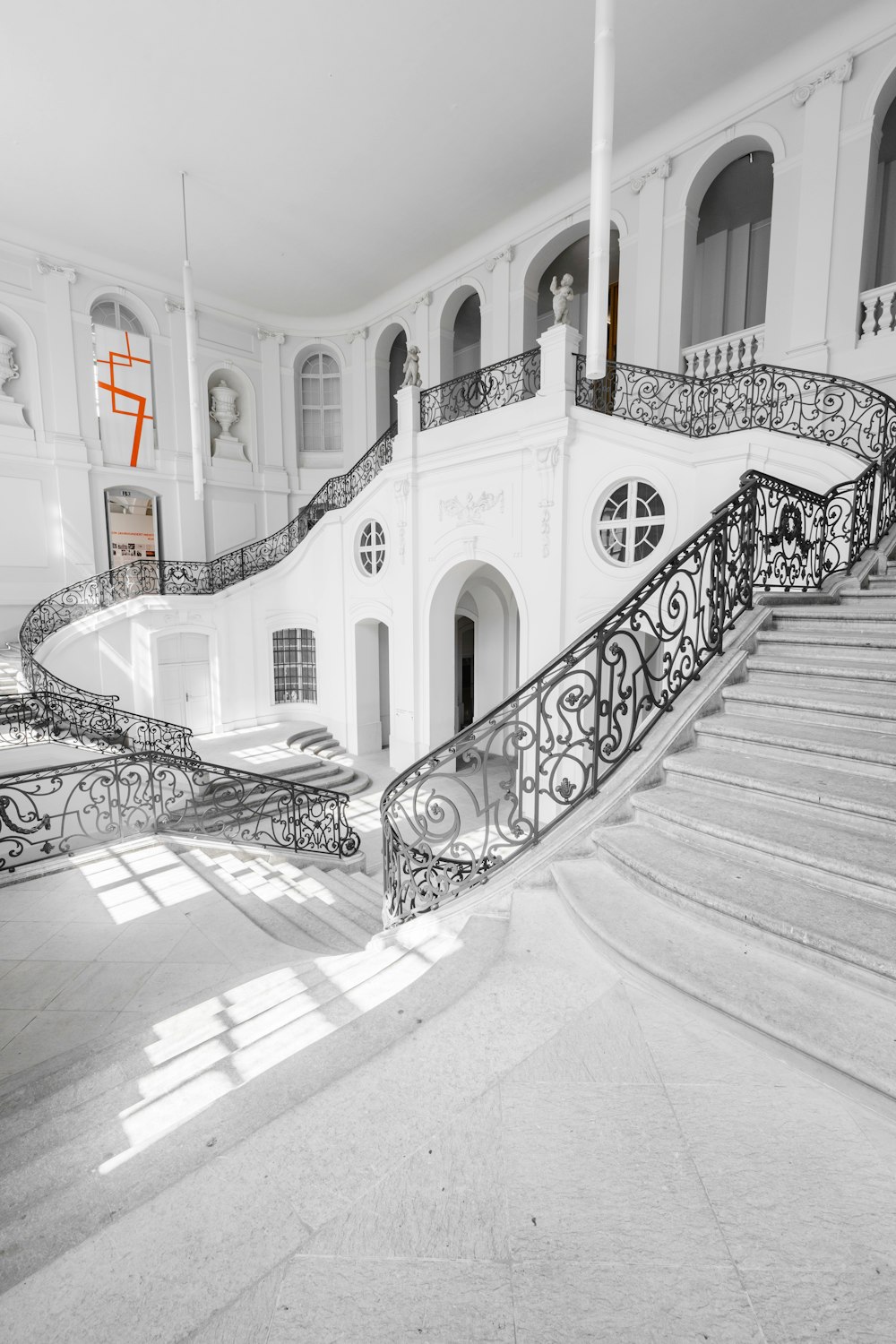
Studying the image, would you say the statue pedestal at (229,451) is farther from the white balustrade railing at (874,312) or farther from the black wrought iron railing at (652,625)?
the white balustrade railing at (874,312)

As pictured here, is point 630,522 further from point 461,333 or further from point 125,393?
point 125,393

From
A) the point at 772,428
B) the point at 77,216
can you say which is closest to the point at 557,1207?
the point at 772,428

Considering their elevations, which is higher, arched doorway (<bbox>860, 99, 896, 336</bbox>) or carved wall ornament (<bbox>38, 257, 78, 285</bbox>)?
carved wall ornament (<bbox>38, 257, 78, 285</bbox>)

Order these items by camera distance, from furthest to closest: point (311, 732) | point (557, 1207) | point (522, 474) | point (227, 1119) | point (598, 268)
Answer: point (311, 732) < point (522, 474) < point (598, 268) < point (227, 1119) < point (557, 1207)

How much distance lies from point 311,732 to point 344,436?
928 cm

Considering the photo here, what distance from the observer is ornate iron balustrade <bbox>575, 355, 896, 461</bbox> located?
7.19 meters

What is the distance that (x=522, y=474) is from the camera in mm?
9977

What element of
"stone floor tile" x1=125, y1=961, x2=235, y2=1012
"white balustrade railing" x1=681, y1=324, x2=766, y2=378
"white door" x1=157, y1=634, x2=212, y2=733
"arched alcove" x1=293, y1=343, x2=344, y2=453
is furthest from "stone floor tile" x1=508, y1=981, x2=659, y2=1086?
"arched alcove" x1=293, y1=343, x2=344, y2=453

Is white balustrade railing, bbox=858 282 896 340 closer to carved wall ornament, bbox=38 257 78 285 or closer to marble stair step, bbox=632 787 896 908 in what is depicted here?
marble stair step, bbox=632 787 896 908

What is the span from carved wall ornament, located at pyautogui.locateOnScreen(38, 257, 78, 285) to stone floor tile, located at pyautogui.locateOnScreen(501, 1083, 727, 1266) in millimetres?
18770

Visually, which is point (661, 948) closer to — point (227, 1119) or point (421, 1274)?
point (421, 1274)

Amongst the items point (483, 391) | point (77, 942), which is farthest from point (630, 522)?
point (77, 942)

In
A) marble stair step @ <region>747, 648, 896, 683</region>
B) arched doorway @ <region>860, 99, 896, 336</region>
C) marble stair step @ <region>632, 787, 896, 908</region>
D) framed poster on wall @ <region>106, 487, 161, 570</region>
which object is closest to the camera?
marble stair step @ <region>632, 787, 896, 908</region>

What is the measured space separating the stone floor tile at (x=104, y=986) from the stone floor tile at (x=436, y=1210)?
3.19m
